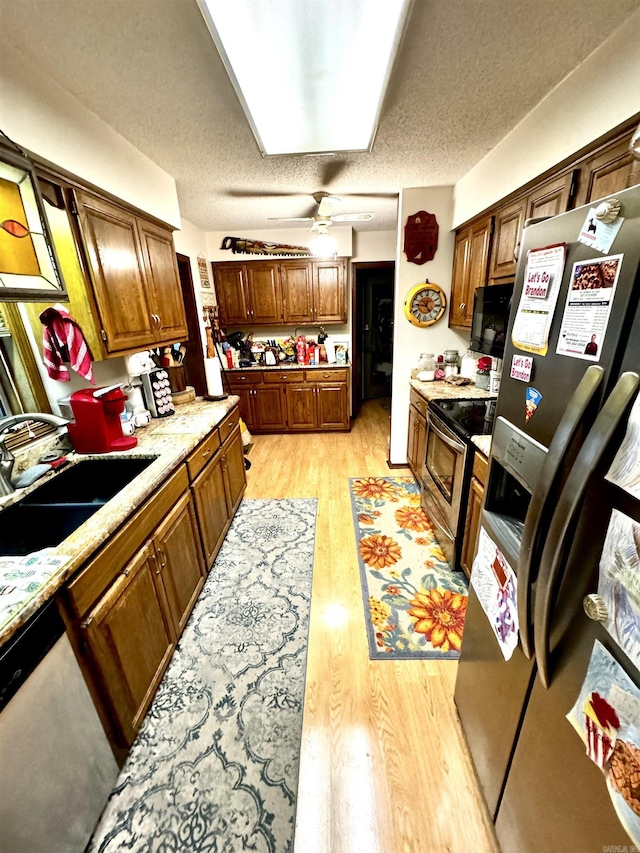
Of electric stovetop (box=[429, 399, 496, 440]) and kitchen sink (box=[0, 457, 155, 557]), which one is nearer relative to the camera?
kitchen sink (box=[0, 457, 155, 557])

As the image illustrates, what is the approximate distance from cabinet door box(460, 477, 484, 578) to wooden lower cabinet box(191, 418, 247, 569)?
5.01 feet

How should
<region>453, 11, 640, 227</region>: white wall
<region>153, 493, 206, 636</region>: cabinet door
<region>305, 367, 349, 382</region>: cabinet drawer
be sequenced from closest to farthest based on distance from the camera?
1. <region>453, 11, 640, 227</region>: white wall
2. <region>153, 493, 206, 636</region>: cabinet door
3. <region>305, 367, 349, 382</region>: cabinet drawer

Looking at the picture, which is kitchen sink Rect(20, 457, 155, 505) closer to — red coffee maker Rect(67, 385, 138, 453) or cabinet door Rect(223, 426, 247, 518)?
red coffee maker Rect(67, 385, 138, 453)

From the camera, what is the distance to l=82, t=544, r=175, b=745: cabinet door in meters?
1.08

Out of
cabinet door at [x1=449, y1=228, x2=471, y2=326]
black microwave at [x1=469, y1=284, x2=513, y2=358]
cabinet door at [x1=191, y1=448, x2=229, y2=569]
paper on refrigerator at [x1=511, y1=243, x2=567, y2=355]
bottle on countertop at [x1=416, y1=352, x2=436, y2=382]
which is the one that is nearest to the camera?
paper on refrigerator at [x1=511, y1=243, x2=567, y2=355]

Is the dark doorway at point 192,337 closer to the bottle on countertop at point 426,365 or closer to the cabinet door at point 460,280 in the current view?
the bottle on countertop at point 426,365

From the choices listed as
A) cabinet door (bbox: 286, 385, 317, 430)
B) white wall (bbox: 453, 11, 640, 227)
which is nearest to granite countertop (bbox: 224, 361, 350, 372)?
cabinet door (bbox: 286, 385, 317, 430)

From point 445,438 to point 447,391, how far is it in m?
0.72

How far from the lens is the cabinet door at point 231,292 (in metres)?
4.06

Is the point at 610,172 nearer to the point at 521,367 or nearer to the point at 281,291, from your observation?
the point at 521,367

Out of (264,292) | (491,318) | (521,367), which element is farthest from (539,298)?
(264,292)

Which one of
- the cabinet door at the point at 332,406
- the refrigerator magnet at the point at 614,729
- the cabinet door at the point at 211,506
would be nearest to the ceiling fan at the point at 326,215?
the cabinet door at the point at 332,406

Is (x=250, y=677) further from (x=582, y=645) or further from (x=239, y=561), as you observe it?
(x=582, y=645)

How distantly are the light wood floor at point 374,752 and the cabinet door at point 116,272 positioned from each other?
1.82 m
